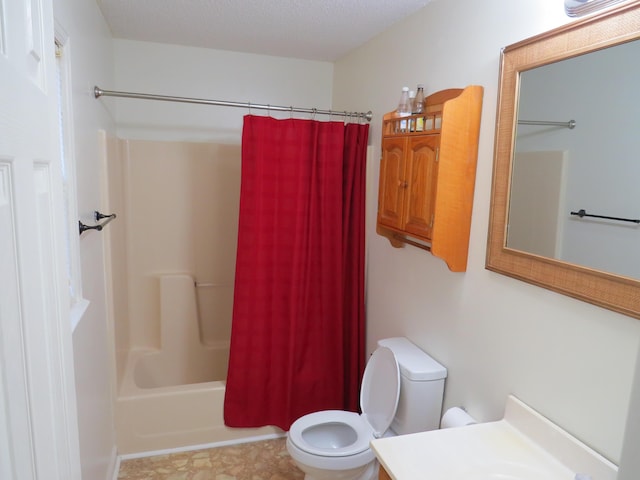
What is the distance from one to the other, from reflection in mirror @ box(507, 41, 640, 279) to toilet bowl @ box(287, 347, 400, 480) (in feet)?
3.09

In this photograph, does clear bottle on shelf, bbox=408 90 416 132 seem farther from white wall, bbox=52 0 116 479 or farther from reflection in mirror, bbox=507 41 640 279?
white wall, bbox=52 0 116 479

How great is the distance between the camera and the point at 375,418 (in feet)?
6.78

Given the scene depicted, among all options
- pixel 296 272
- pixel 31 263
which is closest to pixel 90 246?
pixel 296 272

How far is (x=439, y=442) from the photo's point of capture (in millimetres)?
1370

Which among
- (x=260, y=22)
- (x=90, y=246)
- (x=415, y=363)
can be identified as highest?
(x=260, y=22)

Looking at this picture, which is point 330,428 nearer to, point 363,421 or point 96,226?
point 363,421

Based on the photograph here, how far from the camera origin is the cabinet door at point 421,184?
5.49 ft

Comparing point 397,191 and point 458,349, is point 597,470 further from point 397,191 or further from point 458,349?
point 397,191

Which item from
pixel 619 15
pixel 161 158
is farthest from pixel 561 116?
pixel 161 158

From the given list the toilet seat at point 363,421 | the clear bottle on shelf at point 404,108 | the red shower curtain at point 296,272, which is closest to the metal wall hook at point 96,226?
the red shower curtain at point 296,272

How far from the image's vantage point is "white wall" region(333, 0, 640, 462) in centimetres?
119

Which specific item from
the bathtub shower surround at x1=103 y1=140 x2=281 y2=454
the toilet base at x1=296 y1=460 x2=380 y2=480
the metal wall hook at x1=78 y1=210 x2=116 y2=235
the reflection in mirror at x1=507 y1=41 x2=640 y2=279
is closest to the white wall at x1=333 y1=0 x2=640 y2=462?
the reflection in mirror at x1=507 y1=41 x2=640 y2=279

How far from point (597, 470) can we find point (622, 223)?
685mm

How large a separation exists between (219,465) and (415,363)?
1299mm
